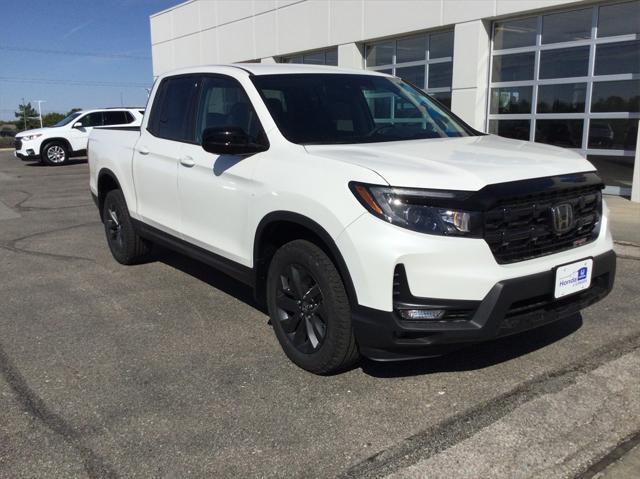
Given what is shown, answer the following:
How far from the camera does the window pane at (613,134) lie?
10.2m

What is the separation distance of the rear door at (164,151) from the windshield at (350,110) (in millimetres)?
958

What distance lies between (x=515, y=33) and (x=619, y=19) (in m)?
1.95

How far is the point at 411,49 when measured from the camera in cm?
1359

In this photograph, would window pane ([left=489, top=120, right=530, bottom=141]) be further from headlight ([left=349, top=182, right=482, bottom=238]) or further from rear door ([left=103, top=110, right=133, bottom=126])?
rear door ([left=103, top=110, right=133, bottom=126])

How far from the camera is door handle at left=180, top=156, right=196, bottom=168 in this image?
14.6ft

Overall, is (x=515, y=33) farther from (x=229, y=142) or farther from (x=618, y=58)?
(x=229, y=142)

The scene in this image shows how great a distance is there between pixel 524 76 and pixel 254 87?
8835mm

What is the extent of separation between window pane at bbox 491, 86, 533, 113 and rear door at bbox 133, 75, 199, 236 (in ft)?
27.3

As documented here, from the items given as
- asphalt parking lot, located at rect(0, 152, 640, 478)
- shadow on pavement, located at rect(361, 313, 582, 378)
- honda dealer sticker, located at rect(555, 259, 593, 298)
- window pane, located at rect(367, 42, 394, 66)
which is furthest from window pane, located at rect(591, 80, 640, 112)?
honda dealer sticker, located at rect(555, 259, 593, 298)

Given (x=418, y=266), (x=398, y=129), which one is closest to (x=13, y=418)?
(x=418, y=266)

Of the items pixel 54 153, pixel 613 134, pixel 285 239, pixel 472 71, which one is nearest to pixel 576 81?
pixel 613 134

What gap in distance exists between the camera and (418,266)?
288 cm

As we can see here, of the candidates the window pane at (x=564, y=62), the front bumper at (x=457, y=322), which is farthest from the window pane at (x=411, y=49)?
the front bumper at (x=457, y=322)

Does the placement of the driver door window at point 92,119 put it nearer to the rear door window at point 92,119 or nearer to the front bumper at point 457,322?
the rear door window at point 92,119
